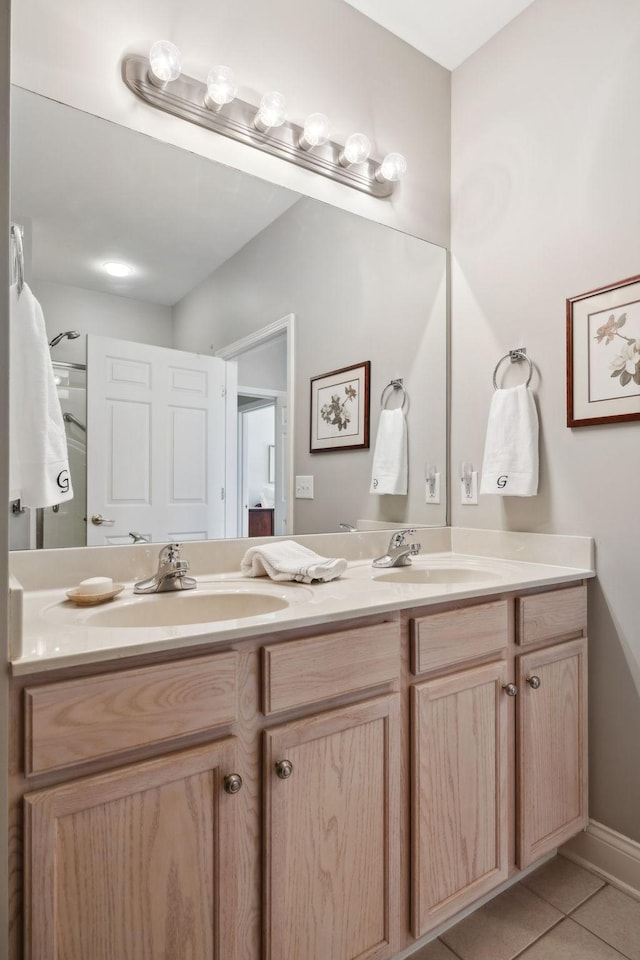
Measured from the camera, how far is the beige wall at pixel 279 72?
1.28 metres

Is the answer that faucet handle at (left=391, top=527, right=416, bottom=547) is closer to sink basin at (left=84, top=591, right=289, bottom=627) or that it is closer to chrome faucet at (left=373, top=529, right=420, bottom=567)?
chrome faucet at (left=373, top=529, right=420, bottom=567)

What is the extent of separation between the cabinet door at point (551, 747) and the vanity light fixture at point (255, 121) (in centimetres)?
160

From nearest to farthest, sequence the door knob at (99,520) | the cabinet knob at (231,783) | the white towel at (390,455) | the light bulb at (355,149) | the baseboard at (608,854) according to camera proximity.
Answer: the cabinet knob at (231,783), the door knob at (99,520), the baseboard at (608,854), the light bulb at (355,149), the white towel at (390,455)

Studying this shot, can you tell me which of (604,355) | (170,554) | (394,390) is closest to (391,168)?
(394,390)

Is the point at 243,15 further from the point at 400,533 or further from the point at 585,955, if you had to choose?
the point at 585,955

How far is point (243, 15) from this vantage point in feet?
5.04

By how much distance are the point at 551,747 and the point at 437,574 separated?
0.56m

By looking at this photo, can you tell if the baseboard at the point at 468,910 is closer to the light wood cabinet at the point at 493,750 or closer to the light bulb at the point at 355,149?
the light wood cabinet at the point at 493,750

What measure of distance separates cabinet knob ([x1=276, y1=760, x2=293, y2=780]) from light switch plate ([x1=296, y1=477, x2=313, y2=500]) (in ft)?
2.79

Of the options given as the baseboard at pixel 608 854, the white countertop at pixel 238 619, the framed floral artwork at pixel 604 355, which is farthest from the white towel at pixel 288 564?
the baseboard at pixel 608 854

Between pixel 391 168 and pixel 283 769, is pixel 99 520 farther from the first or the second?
pixel 391 168

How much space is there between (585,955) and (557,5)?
8.81 ft

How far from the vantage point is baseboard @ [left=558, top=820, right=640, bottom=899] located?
1480 millimetres

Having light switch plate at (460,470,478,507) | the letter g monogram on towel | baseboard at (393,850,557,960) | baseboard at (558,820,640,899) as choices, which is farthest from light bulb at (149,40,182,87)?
baseboard at (558,820,640,899)
